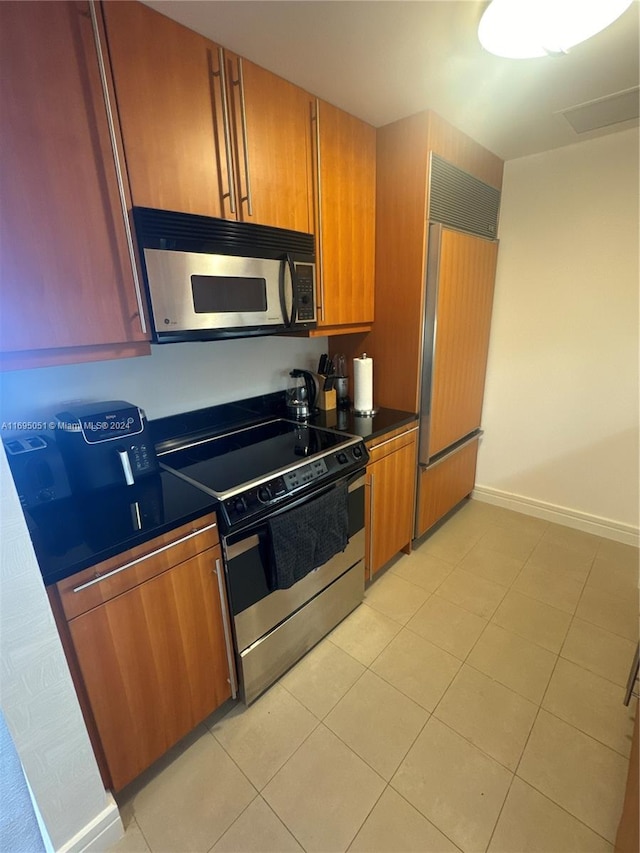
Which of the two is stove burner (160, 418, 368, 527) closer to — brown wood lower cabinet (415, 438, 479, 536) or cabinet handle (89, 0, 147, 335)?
cabinet handle (89, 0, 147, 335)

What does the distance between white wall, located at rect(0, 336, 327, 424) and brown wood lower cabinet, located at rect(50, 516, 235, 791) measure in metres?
0.74

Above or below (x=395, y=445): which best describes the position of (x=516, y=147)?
above

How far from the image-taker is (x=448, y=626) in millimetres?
1911

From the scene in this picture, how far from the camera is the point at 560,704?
1535 mm

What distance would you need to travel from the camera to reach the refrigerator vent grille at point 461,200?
192 centimetres

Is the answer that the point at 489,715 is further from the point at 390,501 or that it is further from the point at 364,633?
the point at 390,501

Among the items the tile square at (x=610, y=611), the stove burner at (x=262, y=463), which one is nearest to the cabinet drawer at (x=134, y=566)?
the stove burner at (x=262, y=463)

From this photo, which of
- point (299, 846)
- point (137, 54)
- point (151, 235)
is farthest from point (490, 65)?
point (299, 846)

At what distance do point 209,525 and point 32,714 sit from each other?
606 millimetres

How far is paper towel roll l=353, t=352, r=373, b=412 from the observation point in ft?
7.02

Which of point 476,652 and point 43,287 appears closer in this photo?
point 43,287

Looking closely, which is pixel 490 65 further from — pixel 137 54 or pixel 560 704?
pixel 560 704

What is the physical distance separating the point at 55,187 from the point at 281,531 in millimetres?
1230

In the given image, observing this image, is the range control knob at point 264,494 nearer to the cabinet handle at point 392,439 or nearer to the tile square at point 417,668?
the cabinet handle at point 392,439
